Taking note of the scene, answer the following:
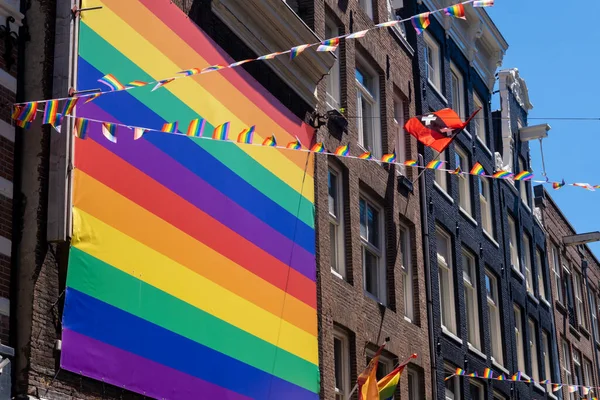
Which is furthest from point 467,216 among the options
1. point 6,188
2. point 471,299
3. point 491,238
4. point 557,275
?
point 6,188

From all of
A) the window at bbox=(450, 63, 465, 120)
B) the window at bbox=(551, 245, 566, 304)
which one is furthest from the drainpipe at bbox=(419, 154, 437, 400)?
the window at bbox=(551, 245, 566, 304)

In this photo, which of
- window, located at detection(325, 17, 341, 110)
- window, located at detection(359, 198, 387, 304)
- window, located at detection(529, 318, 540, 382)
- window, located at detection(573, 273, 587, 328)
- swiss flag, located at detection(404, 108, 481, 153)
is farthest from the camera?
window, located at detection(573, 273, 587, 328)

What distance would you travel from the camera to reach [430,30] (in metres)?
33.6

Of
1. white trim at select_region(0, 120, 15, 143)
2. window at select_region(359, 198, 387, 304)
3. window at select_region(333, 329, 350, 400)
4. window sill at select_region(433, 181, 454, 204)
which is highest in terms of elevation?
window sill at select_region(433, 181, 454, 204)

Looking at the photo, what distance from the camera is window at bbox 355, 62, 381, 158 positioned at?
26984 mm

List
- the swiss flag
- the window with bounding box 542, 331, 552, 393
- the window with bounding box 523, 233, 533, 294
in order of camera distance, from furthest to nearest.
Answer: the window with bounding box 523, 233, 533, 294, the window with bounding box 542, 331, 552, 393, the swiss flag

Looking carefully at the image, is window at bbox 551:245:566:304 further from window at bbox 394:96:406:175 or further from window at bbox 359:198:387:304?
window at bbox 359:198:387:304

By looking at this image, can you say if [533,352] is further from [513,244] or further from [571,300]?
[571,300]

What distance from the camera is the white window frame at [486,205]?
1433 inches

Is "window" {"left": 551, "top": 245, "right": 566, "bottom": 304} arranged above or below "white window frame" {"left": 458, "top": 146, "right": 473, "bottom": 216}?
above

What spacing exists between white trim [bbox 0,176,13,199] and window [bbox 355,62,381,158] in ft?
43.1

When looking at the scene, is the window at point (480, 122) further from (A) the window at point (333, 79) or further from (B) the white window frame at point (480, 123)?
(A) the window at point (333, 79)

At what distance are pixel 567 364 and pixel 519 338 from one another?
7677 mm

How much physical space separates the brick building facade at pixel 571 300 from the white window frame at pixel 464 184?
9.67m
